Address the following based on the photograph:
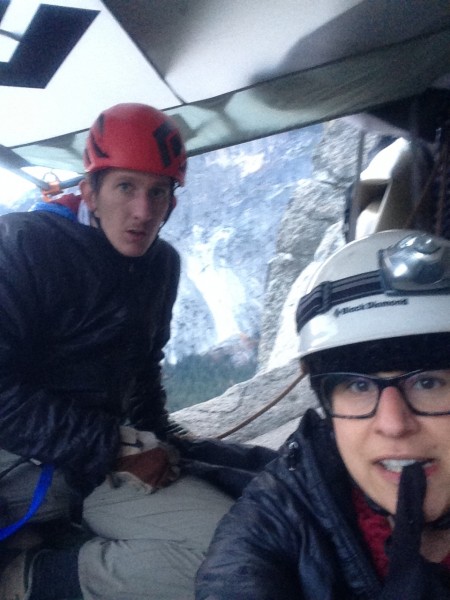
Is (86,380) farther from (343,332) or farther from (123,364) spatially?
(343,332)

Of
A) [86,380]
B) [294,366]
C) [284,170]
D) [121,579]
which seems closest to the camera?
[121,579]

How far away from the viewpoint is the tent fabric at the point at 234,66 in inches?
81.7

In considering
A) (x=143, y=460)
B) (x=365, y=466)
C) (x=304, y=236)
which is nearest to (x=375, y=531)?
(x=365, y=466)

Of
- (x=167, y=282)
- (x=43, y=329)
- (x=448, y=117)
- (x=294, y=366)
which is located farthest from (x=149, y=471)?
(x=294, y=366)

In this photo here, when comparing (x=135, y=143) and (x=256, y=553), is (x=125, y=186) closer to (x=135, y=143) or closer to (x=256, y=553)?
(x=135, y=143)

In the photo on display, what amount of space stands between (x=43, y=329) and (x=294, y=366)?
390 centimetres

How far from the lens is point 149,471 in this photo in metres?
1.93

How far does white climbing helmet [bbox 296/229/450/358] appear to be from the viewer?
1.17m

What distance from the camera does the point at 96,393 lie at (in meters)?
1.94

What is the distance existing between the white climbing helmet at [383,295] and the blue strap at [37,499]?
977mm

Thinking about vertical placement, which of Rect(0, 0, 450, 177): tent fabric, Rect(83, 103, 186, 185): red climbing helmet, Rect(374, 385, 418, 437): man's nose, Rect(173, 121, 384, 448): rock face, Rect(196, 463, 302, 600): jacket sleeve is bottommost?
Rect(196, 463, 302, 600): jacket sleeve

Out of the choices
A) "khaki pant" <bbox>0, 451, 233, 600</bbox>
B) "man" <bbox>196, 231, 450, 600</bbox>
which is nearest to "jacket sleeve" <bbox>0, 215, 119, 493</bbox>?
"khaki pant" <bbox>0, 451, 233, 600</bbox>

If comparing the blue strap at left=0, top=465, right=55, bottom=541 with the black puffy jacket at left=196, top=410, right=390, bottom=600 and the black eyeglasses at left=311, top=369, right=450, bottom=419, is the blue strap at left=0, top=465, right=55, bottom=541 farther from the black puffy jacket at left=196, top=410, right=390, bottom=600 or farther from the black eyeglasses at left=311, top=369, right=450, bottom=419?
the black eyeglasses at left=311, top=369, right=450, bottom=419

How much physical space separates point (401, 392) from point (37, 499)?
48.5 inches
